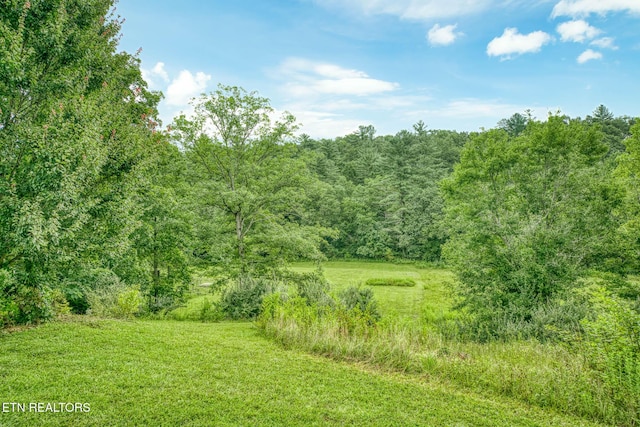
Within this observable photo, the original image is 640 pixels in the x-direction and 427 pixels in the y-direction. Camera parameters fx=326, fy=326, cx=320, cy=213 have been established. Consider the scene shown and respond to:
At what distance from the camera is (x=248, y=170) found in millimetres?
13352

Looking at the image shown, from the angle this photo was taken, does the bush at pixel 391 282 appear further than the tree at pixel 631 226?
Yes

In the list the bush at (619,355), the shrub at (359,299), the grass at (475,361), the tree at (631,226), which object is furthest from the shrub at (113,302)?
the tree at (631,226)

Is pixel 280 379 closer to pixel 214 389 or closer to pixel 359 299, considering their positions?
pixel 214 389

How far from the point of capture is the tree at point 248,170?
504 inches

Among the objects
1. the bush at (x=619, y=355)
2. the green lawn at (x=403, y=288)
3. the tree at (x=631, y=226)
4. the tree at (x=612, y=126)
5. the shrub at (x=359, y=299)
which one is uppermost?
the tree at (x=612, y=126)

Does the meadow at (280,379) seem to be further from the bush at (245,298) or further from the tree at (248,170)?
the tree at (248,170)

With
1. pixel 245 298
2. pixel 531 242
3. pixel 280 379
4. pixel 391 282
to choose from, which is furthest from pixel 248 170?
pixel 391 282

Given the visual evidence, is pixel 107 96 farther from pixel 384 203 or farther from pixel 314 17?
pixel 384 203

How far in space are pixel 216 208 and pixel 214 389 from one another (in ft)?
31.5

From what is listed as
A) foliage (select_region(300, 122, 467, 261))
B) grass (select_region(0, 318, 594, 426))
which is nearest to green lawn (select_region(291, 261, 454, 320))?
foliage (select_region(300, 122, 467, 261))

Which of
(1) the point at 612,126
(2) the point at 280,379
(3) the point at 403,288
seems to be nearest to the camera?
(2) the point at 280,379

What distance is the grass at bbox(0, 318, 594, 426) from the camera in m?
3.80

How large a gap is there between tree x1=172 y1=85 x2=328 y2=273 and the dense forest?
0.06m

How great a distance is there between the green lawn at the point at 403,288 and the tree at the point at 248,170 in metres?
Answer: 4.08
